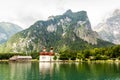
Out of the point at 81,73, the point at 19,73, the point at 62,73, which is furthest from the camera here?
the point at 19,73

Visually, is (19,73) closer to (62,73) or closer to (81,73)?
(62,73)

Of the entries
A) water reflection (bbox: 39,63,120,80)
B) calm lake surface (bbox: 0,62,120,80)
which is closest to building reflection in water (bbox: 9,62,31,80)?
calm lake surface (bbox: 0,62,120,80)

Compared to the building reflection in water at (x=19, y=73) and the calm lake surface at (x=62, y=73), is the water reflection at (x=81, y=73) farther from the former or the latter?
the building reflection in water at (x=19, y=73)

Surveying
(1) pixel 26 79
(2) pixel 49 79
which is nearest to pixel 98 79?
(2) pixel 49 79

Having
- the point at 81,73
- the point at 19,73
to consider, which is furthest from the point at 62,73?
the point at 19,73

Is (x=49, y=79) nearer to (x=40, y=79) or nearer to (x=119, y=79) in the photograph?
(x=40, y=79)

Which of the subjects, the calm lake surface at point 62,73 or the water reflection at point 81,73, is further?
the calm lake surface at point 62,73

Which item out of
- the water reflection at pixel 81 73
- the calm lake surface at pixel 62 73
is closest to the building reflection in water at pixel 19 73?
the calm lake surface at pixel 62 73

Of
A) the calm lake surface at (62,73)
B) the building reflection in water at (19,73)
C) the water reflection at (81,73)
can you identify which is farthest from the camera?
the building reflection in water at (19,73)

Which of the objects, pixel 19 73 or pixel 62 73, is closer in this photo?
pixel 62 73

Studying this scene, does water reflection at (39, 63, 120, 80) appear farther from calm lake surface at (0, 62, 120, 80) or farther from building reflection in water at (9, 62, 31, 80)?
building reflection in water at (9, 62, 31, 80)

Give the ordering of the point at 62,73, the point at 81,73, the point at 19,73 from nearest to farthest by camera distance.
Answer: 1. the point at 81,73
2. the point at 62,73
3. the point at 19,73

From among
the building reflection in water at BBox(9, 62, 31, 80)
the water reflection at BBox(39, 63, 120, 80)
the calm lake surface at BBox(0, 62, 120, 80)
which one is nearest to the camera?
the water reflection at BBox(39, 63, 120, 80)

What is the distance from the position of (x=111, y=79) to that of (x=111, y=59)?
125m
